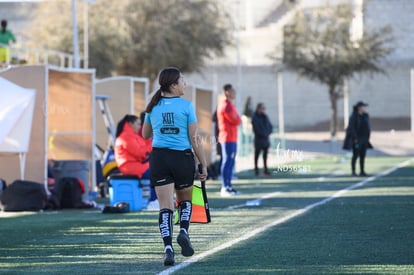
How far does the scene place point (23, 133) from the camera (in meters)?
21.2

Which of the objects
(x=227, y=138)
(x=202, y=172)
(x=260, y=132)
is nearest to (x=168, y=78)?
(x=202, y=172)

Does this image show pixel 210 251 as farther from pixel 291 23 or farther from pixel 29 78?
pixel 291 23

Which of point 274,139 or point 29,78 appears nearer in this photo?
point 29,78

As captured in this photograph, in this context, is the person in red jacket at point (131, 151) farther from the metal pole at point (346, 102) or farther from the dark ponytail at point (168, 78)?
the metal pole at point (346, 102)

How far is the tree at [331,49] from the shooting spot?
5391cm

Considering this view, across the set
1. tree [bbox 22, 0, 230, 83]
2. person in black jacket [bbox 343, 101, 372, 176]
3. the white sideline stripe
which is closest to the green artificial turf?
the white sideline stripe

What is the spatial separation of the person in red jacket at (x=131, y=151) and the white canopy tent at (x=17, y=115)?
197 cm

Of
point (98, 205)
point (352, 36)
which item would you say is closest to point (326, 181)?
point (98, 205)

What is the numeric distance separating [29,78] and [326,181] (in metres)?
8.55

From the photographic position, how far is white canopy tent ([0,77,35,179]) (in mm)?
20812

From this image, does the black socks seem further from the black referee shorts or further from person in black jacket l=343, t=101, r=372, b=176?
person in black jacket l=343, t=101, r=372, b=176

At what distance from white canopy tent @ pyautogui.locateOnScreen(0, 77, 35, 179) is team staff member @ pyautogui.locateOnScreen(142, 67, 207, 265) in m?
9.55

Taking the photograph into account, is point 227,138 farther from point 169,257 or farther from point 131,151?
point 169,257

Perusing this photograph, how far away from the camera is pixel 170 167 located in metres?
11.5
